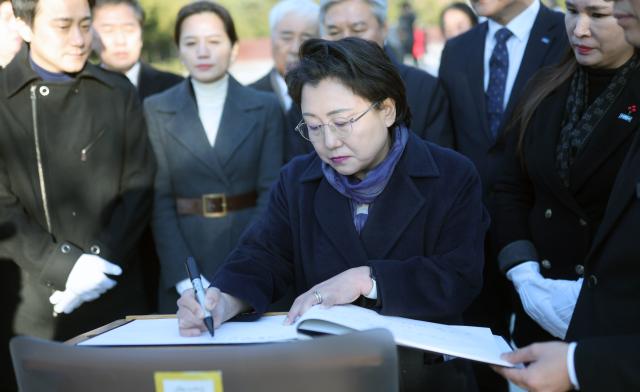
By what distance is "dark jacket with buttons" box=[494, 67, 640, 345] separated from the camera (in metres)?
2.88

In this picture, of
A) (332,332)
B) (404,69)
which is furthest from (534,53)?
(332,332)

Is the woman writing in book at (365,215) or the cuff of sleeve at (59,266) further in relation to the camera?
the cuff of sleeve at (59,266)

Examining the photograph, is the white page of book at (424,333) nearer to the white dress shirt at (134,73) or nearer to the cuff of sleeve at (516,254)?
the cuff of sleeve at (516,254)

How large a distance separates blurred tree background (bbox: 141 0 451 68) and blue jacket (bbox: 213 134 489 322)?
14.1 metres

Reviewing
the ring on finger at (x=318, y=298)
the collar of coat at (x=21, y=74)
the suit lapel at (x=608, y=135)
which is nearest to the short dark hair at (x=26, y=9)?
the collar of coat at (x=21, y=74)

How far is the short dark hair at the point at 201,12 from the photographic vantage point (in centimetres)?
428

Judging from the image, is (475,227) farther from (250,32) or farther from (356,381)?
(250,32)

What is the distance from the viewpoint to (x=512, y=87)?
148 inches

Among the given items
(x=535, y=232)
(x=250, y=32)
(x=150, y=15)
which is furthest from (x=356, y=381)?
(x=250, y=32)

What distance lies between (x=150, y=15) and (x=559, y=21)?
18.2 m

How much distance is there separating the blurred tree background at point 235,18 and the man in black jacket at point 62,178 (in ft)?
42.4

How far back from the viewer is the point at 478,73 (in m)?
3.87

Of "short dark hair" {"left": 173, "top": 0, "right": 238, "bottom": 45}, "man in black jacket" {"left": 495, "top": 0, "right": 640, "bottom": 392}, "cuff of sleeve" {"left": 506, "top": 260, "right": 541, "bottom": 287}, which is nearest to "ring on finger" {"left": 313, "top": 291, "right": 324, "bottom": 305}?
"man in black jacket" {"left": 495, "top": 0, "right": 640, "bottom": 392}

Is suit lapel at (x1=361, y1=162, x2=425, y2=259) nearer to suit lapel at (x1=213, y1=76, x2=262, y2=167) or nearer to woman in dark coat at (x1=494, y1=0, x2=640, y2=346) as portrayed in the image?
woman in dark coat at (x1=494, y1=0, x2=640, y2=346)
